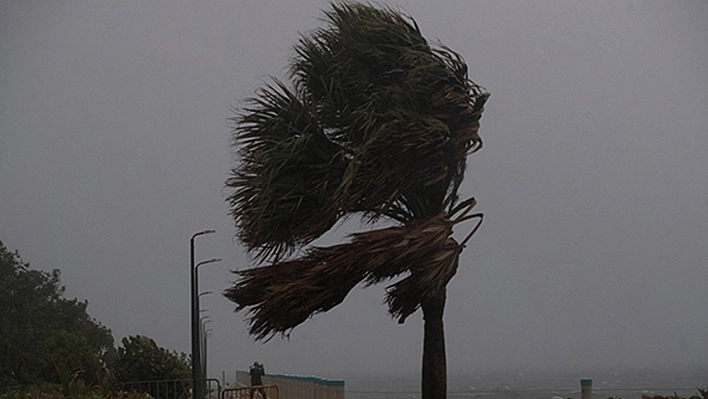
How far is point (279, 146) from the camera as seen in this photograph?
535 inches

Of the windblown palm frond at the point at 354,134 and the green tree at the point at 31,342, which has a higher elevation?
the windblown palm frond at the point at 354,134

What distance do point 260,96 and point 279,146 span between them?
102 cm

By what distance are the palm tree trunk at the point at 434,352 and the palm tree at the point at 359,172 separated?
16 mm

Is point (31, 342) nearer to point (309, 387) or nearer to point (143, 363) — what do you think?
point (143, 363)

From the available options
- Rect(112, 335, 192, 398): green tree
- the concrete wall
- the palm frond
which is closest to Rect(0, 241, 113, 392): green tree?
Rect(112, 335, 192, 398): green tree

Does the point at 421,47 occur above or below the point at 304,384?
above

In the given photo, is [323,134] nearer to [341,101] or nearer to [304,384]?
[341,101]

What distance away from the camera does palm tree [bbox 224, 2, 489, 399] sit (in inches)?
516

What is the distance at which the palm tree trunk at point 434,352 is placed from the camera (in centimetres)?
1365

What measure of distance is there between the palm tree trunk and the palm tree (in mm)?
16

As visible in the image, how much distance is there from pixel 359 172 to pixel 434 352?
292cm

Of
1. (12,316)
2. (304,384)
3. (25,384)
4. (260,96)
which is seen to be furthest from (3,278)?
(260,96)

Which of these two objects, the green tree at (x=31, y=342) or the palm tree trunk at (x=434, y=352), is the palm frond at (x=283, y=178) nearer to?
the palm tree trunk at (x=434, y=352)

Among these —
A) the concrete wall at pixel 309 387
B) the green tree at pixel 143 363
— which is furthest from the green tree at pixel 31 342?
the concrete wall at pixel 309 387
